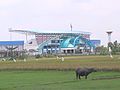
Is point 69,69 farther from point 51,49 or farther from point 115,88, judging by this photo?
point 51,49

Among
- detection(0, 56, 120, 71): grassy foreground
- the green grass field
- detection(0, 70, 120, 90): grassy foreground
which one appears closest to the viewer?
detection(0, 70, 120, 90): grassy foreground

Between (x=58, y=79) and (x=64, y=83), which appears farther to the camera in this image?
(x=58, y=79)

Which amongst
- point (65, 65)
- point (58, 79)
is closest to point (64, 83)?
point (58, 79)

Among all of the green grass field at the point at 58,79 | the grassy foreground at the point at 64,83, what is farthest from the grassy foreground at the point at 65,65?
the grassy foreground at the point at 64,83

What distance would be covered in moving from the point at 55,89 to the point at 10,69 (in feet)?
92.7

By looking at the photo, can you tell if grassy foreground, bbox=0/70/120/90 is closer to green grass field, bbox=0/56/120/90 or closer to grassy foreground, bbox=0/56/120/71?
green grass field, bbox=0/56/120/90

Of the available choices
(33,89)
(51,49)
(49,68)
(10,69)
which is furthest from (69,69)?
(51,49)

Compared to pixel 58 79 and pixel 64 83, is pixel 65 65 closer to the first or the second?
pixel 58 79

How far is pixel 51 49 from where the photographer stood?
19375 centimetres

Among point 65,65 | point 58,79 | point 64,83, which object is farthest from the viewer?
point 65,65

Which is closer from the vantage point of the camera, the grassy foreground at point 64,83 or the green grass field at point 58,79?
the grassy foreground at point 64,83

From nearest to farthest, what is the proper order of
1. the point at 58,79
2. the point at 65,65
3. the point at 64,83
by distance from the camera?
the point at 64,83, the point at 58,79, the point at 65,65

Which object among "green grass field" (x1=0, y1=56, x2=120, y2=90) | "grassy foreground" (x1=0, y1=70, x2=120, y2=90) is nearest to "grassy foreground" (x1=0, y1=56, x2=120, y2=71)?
"green grass field" (x1=0, y1=56, x2=120, y2=90)

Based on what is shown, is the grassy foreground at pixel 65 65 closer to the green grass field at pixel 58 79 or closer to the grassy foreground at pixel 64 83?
the green grass field at pixel 58 79
